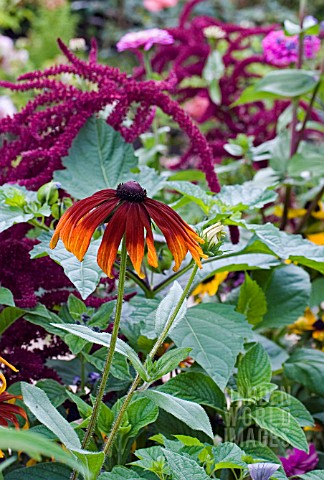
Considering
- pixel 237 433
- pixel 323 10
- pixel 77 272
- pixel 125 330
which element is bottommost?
pixel 323 10

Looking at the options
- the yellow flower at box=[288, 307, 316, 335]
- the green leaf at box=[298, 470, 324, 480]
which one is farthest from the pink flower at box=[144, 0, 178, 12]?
the green leaf at box=[298, 470, 324, 480]

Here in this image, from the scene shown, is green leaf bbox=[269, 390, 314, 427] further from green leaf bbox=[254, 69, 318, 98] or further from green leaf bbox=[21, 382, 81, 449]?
green leaf bbox=[254, 69, 318, 98]

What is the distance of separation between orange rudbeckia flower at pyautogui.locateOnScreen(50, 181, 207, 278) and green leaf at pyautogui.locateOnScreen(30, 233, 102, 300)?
0.07 meters

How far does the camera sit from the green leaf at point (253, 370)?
63 cm

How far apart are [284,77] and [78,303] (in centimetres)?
53

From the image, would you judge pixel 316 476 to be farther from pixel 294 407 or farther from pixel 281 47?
pixel 281 47

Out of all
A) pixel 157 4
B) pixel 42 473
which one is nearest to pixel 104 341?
pixel 42 473

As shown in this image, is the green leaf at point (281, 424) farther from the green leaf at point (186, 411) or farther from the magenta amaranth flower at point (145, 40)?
the magenta amaranth flower at point (145, 40)

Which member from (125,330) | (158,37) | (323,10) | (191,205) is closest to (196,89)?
(158,37)

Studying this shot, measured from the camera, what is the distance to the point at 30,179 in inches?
27.5

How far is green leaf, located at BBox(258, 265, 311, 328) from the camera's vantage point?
0.79 meters

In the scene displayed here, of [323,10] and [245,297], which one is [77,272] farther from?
[323,10]

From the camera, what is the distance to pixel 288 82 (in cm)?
101

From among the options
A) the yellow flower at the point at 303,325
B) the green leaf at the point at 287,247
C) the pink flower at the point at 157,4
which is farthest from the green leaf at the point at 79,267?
the pink flower at the point at 157,4
